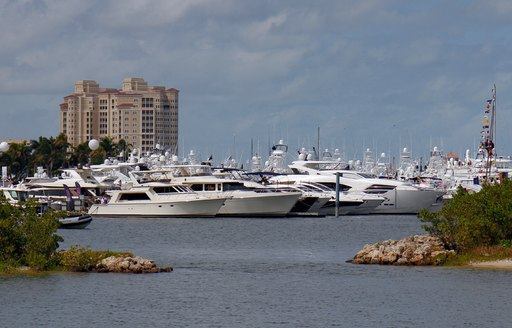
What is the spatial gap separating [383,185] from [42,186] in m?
33.1

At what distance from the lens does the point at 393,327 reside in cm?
3834

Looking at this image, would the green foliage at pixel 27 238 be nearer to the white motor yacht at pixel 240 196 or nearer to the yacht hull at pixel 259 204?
the white motor yacht at pixel 240 196

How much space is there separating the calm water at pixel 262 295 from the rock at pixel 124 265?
1.57ft

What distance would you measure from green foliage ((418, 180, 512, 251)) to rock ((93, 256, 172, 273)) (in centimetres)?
1247

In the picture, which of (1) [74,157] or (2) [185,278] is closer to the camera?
(2) [185,278]

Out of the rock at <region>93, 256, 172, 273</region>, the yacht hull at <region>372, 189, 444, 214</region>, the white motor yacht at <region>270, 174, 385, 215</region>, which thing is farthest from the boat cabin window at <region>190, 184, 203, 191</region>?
the rock at <region>93, 256, 172, 273</region>

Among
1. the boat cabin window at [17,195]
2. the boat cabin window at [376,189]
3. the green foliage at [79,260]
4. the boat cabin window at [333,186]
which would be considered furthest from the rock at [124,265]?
the boat cabin window at [376,189]

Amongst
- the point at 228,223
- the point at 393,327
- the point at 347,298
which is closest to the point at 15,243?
the point at 347,298

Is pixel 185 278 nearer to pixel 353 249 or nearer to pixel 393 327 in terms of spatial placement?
pixel 393 327

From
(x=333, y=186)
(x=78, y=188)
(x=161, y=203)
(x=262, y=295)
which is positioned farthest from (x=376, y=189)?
(x=262, y=295)

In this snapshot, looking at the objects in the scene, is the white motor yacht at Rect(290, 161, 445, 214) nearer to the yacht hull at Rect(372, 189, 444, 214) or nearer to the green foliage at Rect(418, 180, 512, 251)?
the yacht hull at Rect(372, 189, 444, 214)

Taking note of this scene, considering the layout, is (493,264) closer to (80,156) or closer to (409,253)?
(409,253)

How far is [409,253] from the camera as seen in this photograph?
54.0m

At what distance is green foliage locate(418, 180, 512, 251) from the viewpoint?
53250 mm
